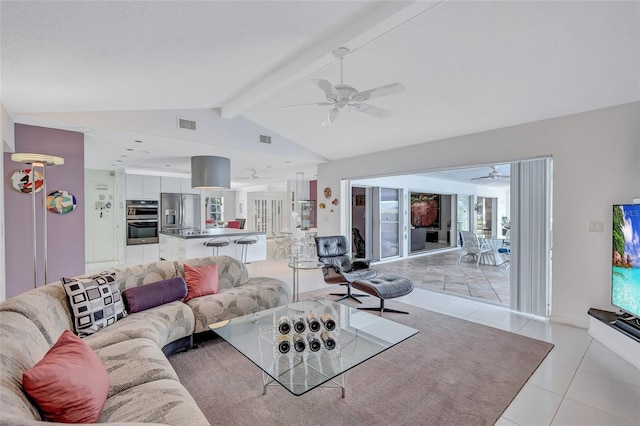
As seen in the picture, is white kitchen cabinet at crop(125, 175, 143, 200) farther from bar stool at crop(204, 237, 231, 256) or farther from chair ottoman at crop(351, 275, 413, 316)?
chair ottoman at crop(351, 275, 413, 316)

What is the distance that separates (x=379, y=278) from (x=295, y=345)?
87.4 inches

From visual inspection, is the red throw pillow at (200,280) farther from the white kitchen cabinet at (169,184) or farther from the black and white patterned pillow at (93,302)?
the white kitchen cabinet at (169,184)

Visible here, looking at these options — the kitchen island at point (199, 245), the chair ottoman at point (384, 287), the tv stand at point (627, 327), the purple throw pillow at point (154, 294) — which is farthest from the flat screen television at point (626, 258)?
the kitchen island at point (199, 245)

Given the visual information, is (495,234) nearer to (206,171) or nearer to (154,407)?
(206,171)

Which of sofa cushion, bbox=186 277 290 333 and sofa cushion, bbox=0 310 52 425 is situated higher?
sofa cushion, bbox=0 310 52 425

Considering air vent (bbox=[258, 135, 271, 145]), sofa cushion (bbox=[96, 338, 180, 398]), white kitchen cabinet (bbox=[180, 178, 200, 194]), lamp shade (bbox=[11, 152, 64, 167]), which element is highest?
air vent (bbox=[258, 135, 271, 145])

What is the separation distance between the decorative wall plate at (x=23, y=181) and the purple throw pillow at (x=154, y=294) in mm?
2379

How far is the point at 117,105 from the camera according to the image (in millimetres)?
3744

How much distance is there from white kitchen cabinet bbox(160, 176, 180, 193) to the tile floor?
300 inches

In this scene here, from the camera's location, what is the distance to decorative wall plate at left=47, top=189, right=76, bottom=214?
158 inches

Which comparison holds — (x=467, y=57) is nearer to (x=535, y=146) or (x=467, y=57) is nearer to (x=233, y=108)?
(x=535, y=146)

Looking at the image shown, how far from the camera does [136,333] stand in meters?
2.22

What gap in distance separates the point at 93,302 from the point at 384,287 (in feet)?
9.62

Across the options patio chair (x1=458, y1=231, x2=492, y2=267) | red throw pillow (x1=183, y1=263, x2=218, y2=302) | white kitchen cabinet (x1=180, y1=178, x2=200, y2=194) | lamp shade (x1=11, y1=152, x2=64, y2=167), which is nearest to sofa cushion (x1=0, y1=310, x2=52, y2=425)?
red throw pillow (x1=183, y1=263, x2=218, y2=302)
